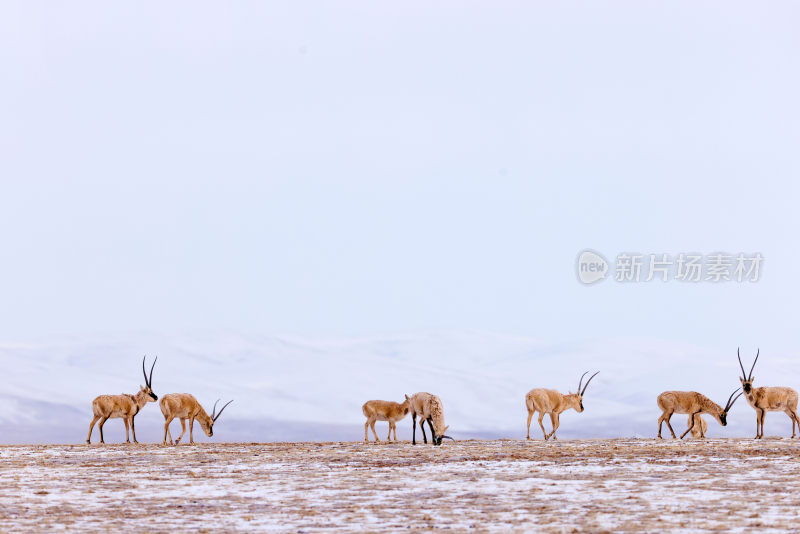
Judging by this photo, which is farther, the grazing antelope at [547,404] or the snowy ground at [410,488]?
the grazing antelope at [547,404]

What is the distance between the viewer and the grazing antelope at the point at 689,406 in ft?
97.1

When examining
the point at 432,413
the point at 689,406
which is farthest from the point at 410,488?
the point at 689,406

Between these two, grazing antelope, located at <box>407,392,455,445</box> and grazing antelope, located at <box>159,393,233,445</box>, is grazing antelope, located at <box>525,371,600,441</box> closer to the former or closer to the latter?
grazing antelope, located at <box>407,392,455,445</box>

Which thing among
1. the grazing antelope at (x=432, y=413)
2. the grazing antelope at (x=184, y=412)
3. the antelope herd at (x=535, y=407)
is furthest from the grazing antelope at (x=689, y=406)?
the grazing antelope at (x=184, y=412)

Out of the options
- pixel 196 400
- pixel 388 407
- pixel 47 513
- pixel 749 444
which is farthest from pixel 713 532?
pixel 196 400

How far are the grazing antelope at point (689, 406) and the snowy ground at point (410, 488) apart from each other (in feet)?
14.3

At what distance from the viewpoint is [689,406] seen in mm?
29844

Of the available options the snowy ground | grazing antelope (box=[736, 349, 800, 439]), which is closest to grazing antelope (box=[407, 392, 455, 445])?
the snowy ground

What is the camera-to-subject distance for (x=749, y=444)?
84.0 feet

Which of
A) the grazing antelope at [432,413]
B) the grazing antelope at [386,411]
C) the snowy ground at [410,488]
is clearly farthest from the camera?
the grazing antelope at [386,411]

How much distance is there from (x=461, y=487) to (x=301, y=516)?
3.58 m

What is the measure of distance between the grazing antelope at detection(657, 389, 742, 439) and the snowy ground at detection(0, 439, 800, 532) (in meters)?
4.34

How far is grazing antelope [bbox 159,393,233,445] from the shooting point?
28.6m

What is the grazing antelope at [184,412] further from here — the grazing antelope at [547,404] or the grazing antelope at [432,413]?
the grazing antelope at [547,404]
